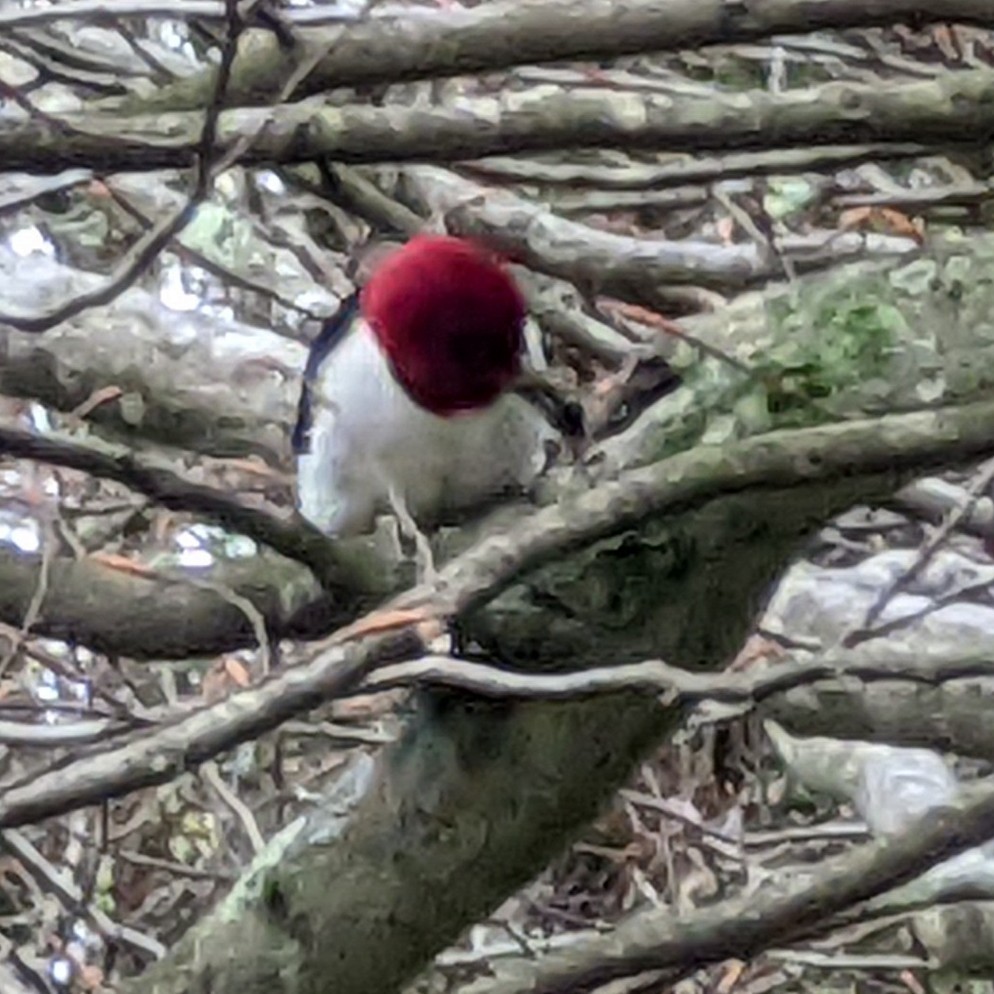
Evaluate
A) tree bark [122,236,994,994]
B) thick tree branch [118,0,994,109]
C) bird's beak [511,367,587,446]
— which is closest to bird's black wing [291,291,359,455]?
bird's beak [511,367,587,446]

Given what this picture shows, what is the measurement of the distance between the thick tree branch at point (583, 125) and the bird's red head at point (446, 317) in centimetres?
11

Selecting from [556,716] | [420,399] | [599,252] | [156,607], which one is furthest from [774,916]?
[599,252]

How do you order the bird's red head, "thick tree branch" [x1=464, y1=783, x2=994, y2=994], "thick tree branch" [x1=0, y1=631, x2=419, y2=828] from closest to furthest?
"thick tree branch" [x1=0, y1=631, x2=419, y2=828]
"thick tree branch" [x1=464, y1=783, x2=994, y2=994]
the bird's red head

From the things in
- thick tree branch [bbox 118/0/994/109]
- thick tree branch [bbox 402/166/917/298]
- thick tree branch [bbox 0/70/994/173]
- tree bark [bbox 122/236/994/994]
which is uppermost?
thick tree branch [bbox 118/0/994/109]

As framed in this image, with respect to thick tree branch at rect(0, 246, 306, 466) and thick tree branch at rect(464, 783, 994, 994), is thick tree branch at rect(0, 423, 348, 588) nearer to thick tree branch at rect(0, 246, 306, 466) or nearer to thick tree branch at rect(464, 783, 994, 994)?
thick tree branch at rect(464, 783, 994, 994)

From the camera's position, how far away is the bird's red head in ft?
3.77

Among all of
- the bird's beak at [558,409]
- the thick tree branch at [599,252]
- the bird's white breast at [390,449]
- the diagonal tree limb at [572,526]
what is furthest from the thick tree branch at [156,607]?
the diagonal tree limb at [572,526]

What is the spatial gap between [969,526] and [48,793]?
92 cm

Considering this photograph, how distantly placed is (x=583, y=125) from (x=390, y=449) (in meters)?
0.37

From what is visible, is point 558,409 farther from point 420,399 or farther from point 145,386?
point 145,386

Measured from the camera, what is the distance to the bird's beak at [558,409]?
53.4 inches

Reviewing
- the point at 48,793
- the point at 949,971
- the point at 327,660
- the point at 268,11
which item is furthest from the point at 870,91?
the point at 949,971

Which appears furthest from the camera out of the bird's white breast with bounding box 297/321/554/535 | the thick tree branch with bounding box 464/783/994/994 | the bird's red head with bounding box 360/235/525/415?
the bird's white breast with bounding box 297/321/554/535

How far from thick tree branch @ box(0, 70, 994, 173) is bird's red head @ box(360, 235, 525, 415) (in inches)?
4.5
